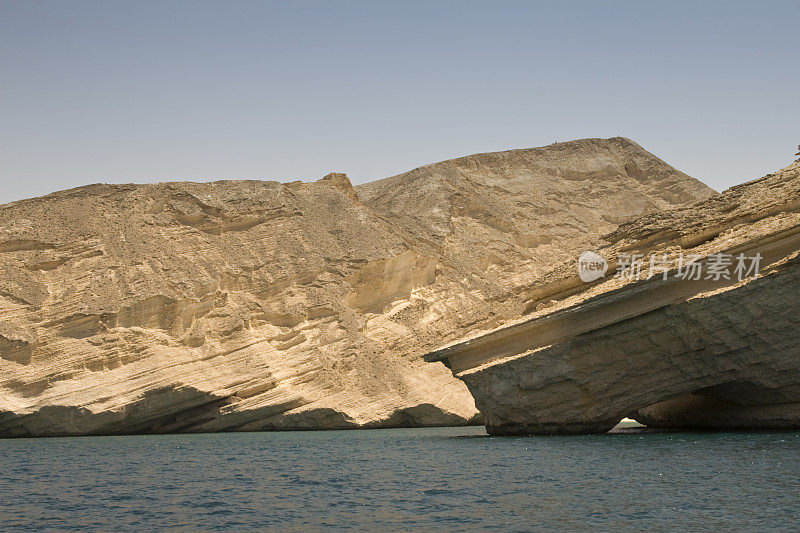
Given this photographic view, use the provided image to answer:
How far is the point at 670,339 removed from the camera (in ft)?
71.7

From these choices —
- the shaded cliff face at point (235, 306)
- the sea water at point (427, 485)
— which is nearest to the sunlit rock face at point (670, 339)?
the sea water at point (427, 485)

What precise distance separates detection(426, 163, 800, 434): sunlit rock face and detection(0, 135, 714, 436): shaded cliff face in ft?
15.9

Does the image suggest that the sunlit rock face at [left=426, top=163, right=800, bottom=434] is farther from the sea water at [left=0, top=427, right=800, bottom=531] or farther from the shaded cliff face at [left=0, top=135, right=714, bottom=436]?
the shaded cliff face at [left=0, top=135, right=714, bottom=436]

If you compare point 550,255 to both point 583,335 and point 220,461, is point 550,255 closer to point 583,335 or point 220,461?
point 583,335

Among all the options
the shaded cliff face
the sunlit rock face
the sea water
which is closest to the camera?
the sea water

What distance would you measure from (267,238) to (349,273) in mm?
4373

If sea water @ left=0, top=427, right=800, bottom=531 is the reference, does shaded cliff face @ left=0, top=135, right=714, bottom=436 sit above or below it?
above

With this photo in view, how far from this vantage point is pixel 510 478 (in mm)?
15930

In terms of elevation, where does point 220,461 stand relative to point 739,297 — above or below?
below

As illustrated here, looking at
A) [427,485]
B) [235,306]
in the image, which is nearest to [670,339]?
[427,485]

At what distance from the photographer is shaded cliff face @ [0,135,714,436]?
32.1 metres

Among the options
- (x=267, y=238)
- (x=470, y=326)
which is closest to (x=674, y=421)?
(x=470, y=326)

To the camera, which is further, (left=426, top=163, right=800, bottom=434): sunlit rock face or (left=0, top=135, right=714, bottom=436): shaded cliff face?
(left=0, top=135, right=714, bottom=436): shaded cliff face

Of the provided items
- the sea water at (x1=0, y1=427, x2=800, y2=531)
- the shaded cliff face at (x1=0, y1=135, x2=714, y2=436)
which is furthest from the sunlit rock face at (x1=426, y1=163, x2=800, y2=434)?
the shaded cliff face at (x1=0, y1=135, x2=714, y2=436)
